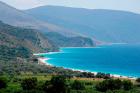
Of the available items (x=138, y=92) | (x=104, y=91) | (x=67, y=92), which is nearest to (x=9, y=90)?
(x=67, y=92)

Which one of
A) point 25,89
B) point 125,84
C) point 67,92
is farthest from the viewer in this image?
point 125,84

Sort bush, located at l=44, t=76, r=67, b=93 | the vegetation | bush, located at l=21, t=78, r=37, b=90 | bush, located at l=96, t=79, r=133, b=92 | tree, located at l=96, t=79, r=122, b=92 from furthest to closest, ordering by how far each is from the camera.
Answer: bush, located at l=96, t=79, r=133, b=92
tree, located at l=96, t=79, r=122, b=92
bush, located at l=21, t=78, r=37, b=90
the vegetation
bush, located at l=44, t=76, r=67, b=93

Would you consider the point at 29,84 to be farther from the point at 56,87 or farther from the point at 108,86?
the point at 108,86

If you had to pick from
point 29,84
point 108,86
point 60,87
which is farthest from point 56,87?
point 108,86

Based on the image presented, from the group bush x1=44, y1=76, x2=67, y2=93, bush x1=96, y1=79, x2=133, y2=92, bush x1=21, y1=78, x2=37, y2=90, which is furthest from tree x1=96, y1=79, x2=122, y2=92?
bush x1=21, y1=78, x2=37, y2=90

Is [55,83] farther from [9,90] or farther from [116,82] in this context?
[116,82]

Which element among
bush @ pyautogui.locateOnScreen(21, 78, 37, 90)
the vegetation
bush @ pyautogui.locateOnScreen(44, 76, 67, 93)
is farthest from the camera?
bush @ pyautogui.locateOnScreen(21, 78, 37, 90)

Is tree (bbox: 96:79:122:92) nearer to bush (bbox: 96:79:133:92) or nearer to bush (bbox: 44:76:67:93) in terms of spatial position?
bush (bbox: 96:79:133:92)

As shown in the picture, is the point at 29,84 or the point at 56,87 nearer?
the point at 56,87

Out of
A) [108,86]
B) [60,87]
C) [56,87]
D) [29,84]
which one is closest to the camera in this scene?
[60,87]

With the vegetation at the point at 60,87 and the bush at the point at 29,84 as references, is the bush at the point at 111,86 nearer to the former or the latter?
the vegetation at the point at 60,87

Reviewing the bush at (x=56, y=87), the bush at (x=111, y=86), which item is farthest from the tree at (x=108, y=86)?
the bush at (x=56, y=87)
